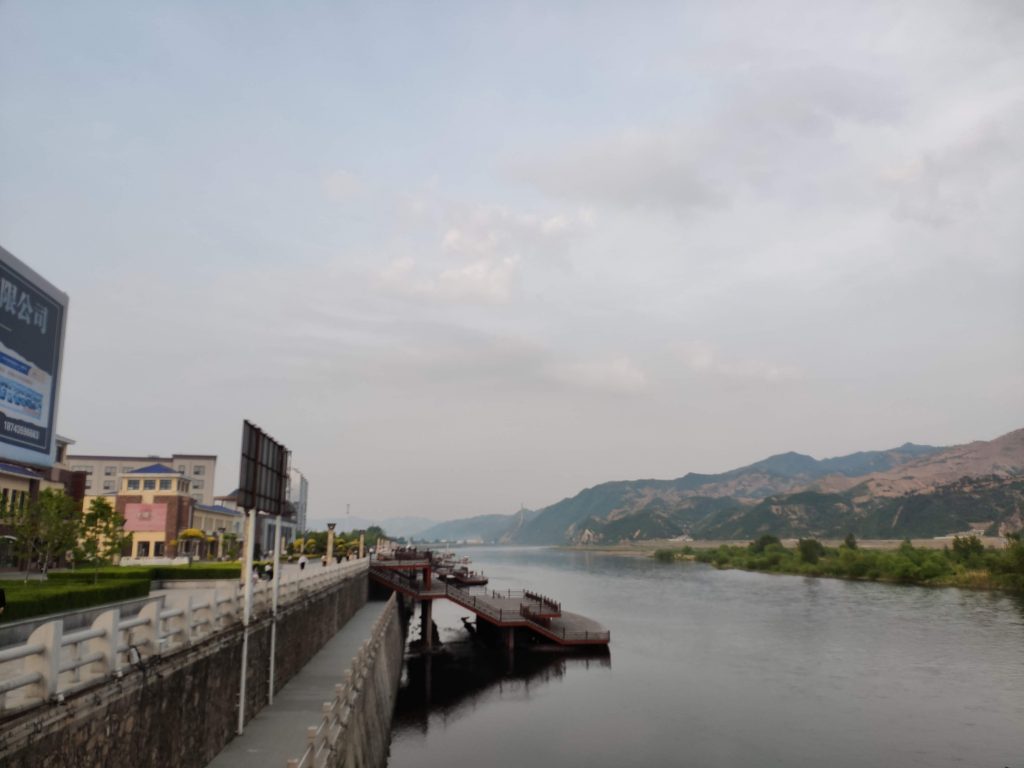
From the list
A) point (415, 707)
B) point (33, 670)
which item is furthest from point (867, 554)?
point (33, 670)

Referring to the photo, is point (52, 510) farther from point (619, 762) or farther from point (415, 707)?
point (619, 762)

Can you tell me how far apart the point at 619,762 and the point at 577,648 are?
2438 cm

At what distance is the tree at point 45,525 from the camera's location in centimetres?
3666

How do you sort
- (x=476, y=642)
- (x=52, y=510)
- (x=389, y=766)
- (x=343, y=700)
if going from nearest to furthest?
1. (x=343, y=700)
2. (x=389, y=766)
3. (x=52, y=510)
4. (x=476, y=642)

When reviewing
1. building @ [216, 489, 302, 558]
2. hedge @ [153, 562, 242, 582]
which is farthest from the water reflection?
building @ [216, 489, 302, 558]

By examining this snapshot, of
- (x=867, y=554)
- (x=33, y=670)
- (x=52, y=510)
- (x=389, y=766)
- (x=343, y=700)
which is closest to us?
(x=33, y=670)

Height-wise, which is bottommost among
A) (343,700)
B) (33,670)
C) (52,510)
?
(343,700)

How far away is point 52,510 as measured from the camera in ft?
123

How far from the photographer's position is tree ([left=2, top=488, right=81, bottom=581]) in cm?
3666

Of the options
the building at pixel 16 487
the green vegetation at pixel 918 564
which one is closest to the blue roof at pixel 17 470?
the building at pixel 16 487

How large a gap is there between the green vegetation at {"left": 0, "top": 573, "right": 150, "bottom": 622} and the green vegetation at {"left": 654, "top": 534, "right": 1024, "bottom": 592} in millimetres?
108258

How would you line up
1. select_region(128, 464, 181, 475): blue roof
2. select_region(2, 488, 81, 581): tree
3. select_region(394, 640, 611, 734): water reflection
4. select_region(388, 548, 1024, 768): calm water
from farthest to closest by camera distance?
select_region(128, 464, 181, 475): blue roof
select_region(394, 640, 611, 734): water reflection
select_region(2, 488, 81, 581): tree
select_region(388, 548, 1024, 768): calm water

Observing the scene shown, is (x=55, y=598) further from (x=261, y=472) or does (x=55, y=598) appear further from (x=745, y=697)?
(x=745, y=697)

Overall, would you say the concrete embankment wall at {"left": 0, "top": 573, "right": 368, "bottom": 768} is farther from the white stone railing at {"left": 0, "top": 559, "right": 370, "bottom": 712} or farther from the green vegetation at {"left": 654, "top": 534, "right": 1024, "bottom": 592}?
the green vegetation at {"left": 654, "top": 534, "right": 1024, "bottom": 592}
